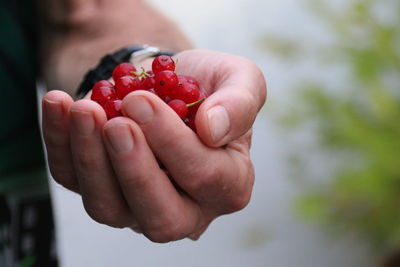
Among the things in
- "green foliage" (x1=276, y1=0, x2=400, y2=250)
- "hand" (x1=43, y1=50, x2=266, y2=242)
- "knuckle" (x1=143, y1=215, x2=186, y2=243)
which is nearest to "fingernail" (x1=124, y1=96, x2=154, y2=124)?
"hand" (x1=43, y1=50, x2=266, y2=242)

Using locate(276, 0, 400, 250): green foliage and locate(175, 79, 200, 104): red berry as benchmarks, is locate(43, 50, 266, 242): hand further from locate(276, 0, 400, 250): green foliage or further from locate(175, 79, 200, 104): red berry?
locate(276, 0, 400, 250): green foliage

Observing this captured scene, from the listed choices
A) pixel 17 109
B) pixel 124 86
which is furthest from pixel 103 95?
pixel 17 109

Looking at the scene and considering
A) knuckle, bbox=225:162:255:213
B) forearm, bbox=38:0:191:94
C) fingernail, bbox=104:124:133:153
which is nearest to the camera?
fingernail, bbox=104:124:133:153

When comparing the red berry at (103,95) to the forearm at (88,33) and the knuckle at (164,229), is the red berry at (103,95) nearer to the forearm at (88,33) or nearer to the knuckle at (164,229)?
the knuckle at (164,229)

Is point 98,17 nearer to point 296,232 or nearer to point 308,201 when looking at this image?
point 308,201

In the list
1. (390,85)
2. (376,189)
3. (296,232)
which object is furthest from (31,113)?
(296,232)

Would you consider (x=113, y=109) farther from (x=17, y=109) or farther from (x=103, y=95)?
(x=17, y=109)
